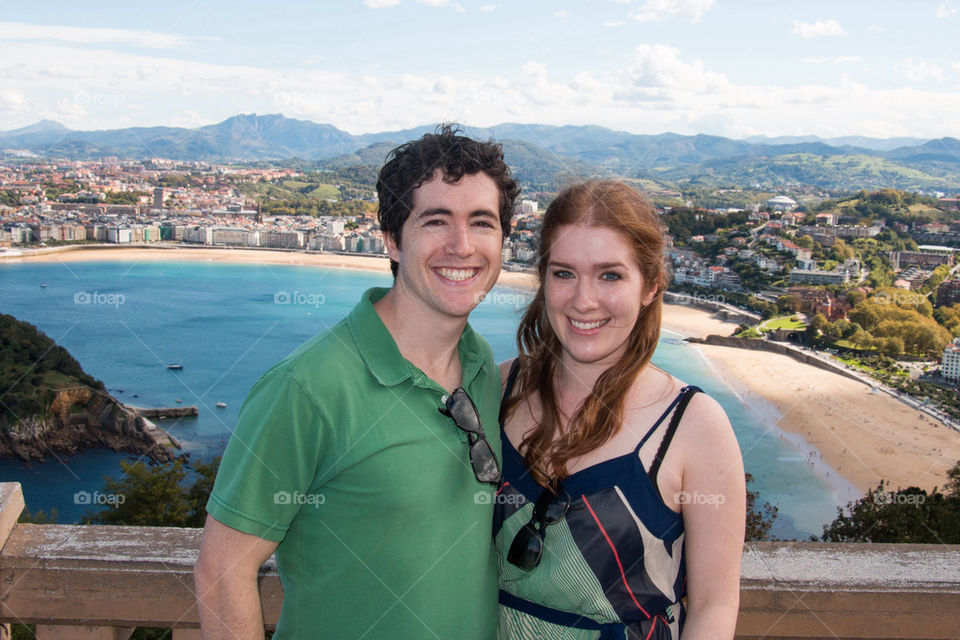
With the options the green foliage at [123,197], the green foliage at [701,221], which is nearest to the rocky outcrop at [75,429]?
the green foliage at [701,221]

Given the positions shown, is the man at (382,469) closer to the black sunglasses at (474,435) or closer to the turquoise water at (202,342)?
the black sunglasses at (474,435)

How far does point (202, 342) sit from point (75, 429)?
1145 centimetres

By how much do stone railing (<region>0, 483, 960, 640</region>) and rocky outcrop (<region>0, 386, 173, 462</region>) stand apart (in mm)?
16346

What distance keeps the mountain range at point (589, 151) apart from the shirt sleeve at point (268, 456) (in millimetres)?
52971

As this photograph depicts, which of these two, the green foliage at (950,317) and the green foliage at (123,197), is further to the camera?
the green foliage at (123,197)

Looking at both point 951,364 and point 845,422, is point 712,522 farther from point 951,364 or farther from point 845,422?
point 951,364

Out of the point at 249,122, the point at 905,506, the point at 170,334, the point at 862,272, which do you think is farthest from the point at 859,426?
the point at 249,122

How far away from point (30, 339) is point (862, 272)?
36925 millimetres

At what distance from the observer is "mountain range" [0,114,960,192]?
79125 mm

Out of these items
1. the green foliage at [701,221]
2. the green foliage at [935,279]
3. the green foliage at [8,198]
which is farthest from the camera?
the green foliage at [8,198]

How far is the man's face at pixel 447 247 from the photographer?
1252 mm

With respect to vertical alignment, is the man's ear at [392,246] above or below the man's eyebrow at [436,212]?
below

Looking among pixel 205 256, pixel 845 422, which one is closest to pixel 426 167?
pixel 845 422

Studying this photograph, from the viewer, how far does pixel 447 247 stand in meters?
1.26
